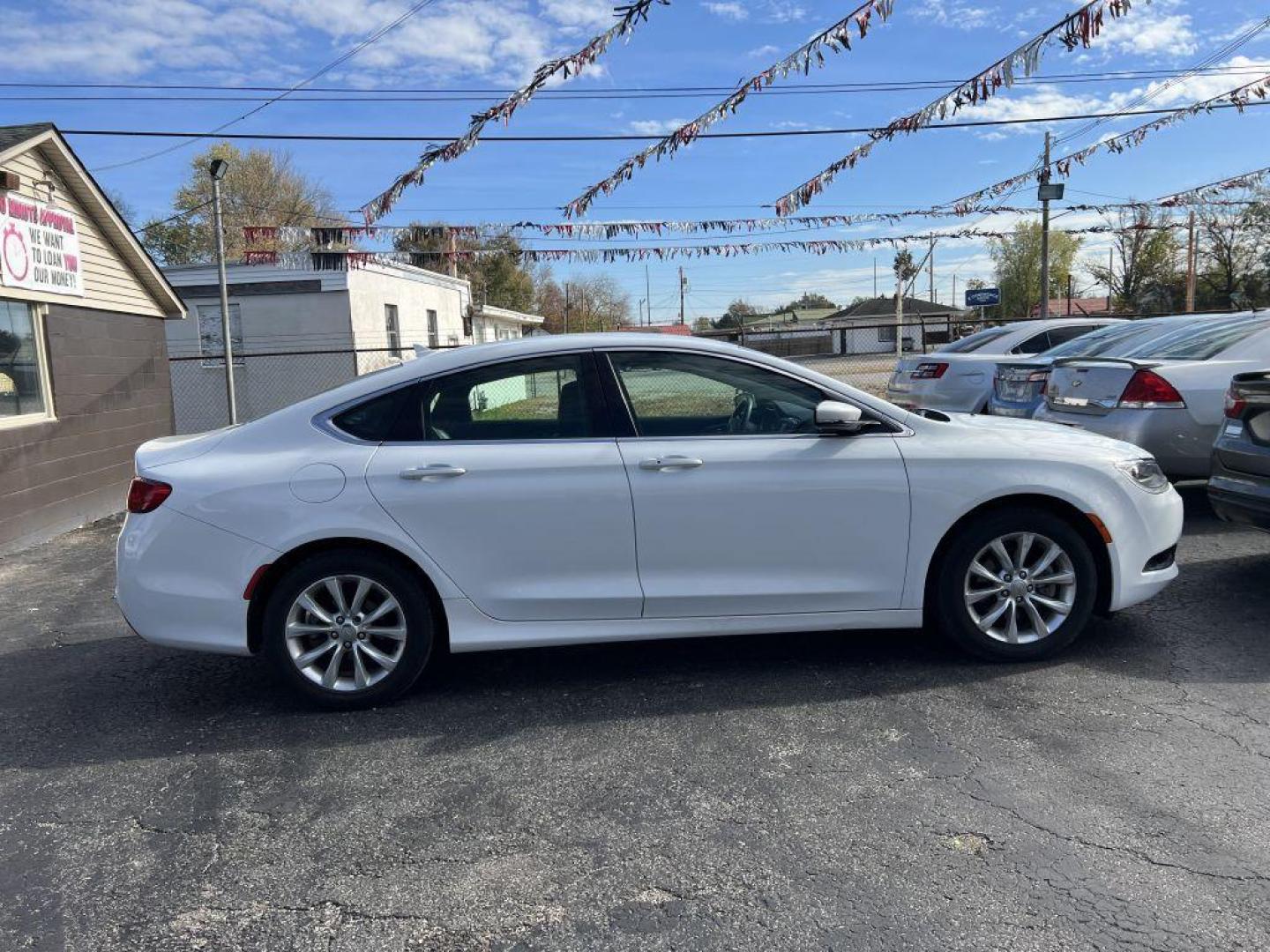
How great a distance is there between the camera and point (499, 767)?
3629 mm

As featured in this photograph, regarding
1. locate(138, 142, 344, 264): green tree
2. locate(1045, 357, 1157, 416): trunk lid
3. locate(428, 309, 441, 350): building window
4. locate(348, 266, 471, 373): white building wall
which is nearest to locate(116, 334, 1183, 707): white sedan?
locate(1045, 357, 1157, 416): trunk lid

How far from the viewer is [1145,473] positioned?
177 inches

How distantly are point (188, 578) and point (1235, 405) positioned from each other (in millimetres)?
5511

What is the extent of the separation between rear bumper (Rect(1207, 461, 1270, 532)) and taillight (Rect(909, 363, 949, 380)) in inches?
218

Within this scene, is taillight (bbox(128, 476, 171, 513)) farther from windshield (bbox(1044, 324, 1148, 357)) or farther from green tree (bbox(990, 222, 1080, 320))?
green tree (bbox(990, 222, 1080, 320))

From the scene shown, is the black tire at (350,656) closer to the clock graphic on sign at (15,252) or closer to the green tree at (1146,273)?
the clock graphic on sign at (15,252)

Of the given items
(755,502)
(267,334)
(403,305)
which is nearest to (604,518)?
(755,502)

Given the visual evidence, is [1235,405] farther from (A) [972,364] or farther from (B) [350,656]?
(A) [972,364]

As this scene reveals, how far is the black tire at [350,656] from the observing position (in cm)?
402

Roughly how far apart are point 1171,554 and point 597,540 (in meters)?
2.77

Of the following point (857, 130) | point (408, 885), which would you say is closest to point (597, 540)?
point (408, 885)

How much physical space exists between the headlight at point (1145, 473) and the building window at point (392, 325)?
20.0 m

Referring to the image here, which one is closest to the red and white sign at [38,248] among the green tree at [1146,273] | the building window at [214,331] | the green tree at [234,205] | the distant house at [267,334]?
the distant house at [267,334]

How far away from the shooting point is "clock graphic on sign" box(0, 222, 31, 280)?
28.4 ft
